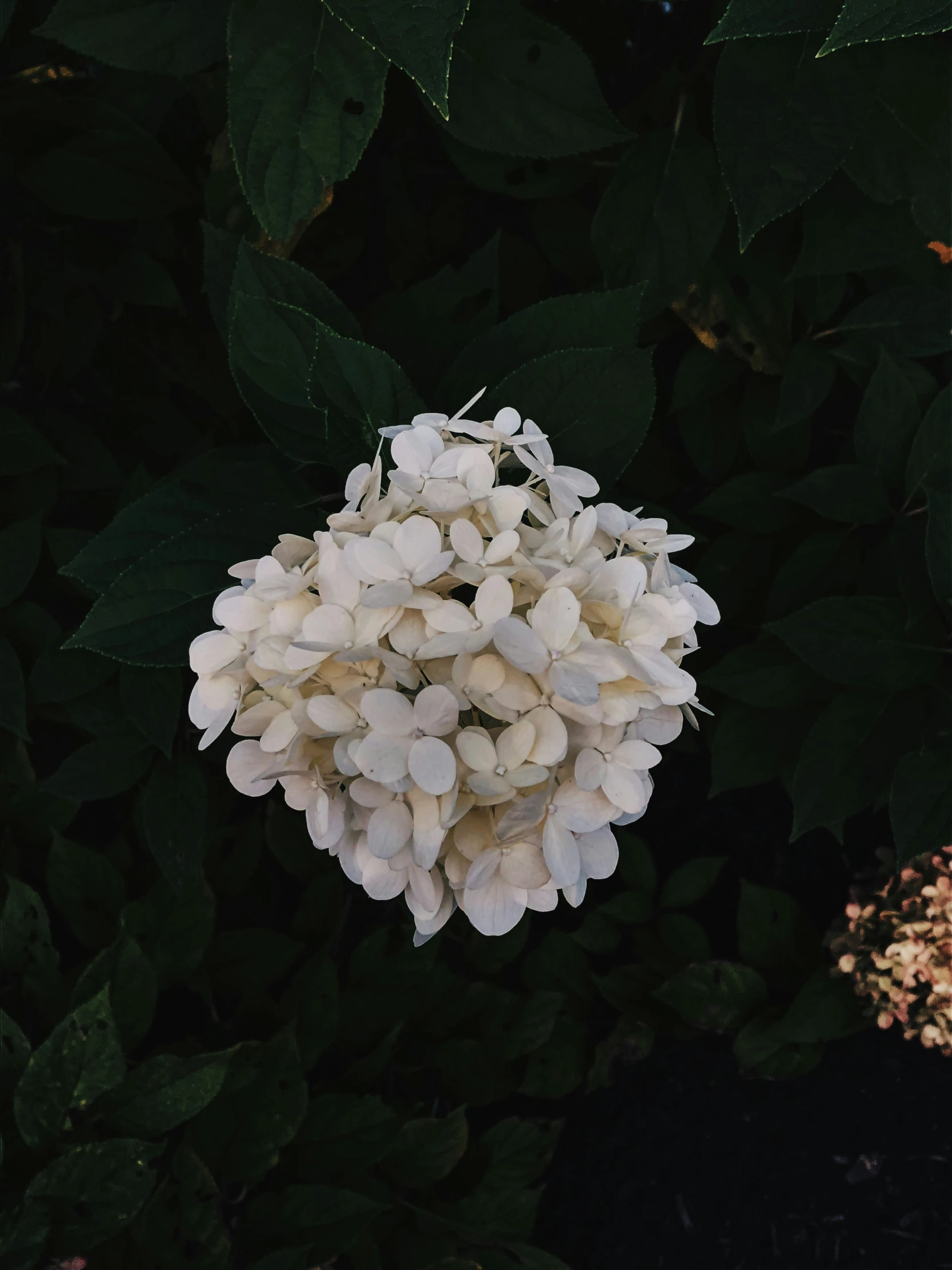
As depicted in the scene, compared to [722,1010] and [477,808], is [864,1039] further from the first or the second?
[477,808]

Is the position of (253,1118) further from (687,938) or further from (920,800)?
(920,800)

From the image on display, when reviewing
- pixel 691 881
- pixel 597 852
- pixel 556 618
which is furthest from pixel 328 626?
pixel 691 881

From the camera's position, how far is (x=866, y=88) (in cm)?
95

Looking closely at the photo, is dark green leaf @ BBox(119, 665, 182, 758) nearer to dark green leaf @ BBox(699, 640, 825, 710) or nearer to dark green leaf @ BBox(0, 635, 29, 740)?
dark green leaf @ BBox(0, 635, 29, 740)

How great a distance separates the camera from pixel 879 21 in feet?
2.37

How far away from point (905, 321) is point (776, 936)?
44.7 inches

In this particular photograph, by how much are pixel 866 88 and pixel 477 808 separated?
0.83 meters

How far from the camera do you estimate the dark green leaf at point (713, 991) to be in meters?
1.74

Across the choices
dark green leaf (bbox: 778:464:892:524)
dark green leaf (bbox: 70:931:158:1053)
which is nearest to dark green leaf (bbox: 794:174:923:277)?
dark green leaf (bbox: 778:464:892:524)

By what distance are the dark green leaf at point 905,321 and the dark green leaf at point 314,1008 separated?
1254mm

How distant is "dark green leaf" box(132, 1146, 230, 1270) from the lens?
1168 mm

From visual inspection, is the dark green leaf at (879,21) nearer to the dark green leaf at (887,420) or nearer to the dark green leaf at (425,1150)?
the dark green leaf at (887,420)

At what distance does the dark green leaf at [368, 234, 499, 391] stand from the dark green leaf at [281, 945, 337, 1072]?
983 mm

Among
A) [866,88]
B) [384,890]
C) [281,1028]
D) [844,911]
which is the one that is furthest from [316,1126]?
[866,88]
